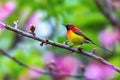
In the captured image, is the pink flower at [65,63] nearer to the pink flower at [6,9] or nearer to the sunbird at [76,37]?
the pink flower at [6,9]

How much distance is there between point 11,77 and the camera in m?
2.14

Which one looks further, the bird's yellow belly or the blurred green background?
the blurred green background

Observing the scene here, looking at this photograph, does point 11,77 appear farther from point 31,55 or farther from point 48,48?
point 48,48

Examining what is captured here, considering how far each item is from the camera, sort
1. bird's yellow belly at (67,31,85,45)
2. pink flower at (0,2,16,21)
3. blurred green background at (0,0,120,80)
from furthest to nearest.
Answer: pink flower at (0,2,16,21) → blurred green background at (0,0,120,80) → bird's yellow belly at (67,31,85,45)

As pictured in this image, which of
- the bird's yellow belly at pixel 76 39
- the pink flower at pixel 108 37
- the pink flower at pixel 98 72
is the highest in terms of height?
the pink flower at pixel 108 37

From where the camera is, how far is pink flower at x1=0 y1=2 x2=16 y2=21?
221 centimetres

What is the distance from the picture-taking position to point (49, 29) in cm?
239

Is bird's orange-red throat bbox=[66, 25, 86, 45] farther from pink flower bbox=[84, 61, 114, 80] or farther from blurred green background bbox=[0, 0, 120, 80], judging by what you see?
pink flower bbox=[84, 61, 114, 80]

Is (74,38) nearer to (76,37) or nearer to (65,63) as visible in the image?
(76,37)

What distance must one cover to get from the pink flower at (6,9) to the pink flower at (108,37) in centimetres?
47

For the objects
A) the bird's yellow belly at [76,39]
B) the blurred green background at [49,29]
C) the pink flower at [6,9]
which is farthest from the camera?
the pink flower at [6,9]

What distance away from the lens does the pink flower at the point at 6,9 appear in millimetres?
2214

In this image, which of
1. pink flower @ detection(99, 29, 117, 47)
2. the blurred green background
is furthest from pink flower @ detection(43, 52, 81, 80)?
pink flower @ detection(99, 29, 117, 47)

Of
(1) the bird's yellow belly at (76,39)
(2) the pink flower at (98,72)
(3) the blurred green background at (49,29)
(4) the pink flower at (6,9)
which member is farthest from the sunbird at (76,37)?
(4) the pink flower at (6,9)
